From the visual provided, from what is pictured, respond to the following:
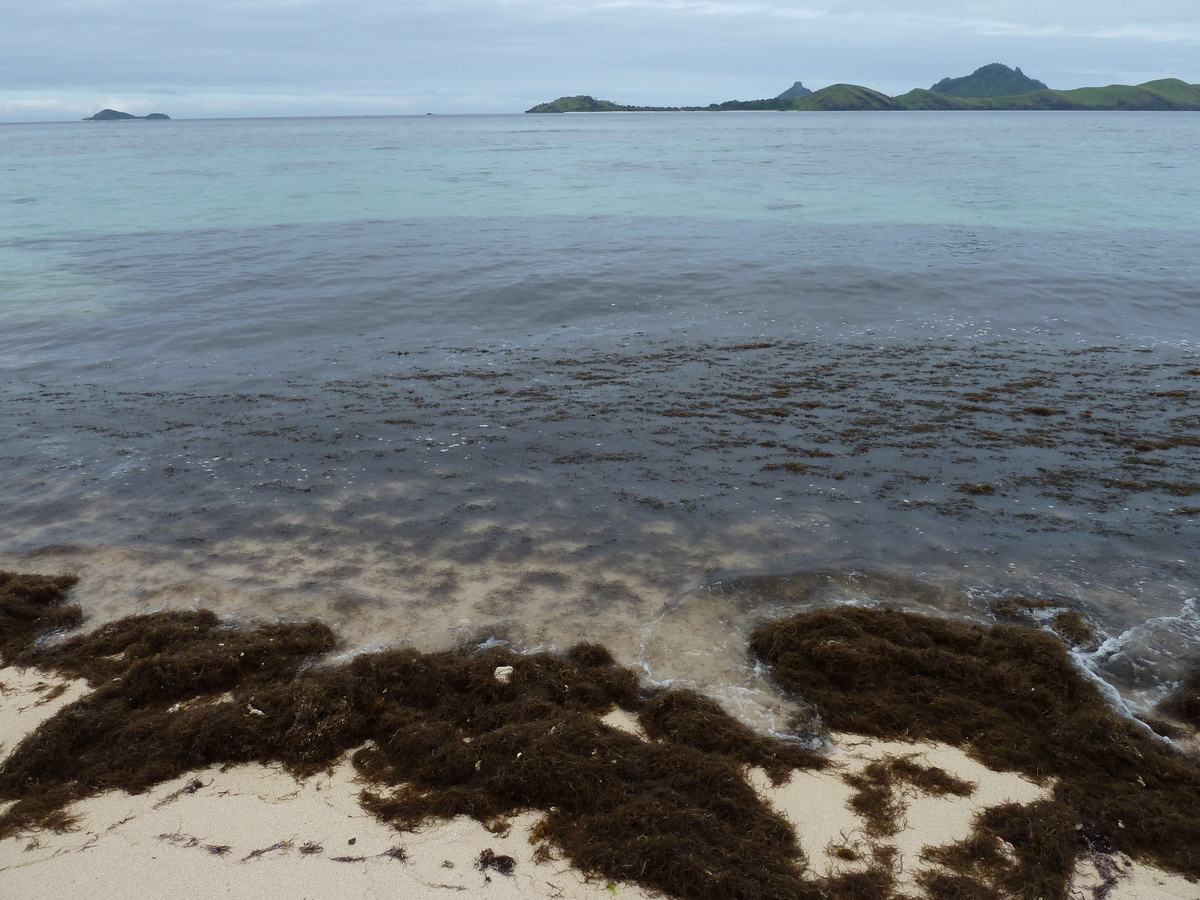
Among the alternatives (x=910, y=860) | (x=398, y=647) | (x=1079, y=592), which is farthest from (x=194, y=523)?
(x=1079, y=592)

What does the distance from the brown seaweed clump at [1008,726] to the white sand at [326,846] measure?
0.19 metres

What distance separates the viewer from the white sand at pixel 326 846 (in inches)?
165

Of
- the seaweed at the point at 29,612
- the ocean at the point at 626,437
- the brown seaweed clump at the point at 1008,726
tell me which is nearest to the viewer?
the brown seaweed clump at the point at 1008,726

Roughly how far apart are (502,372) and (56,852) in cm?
1035

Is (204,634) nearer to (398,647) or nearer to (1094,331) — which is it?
(398,647)

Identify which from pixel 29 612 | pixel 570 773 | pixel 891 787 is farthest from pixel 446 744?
pixel 29 612

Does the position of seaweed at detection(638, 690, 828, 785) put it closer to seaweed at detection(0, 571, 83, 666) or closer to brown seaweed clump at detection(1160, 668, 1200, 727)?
brown seaweed clump at detection(1160, 668, 1200, 727)

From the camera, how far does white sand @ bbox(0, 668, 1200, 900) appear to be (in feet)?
13.7

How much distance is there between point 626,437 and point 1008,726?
6.54m

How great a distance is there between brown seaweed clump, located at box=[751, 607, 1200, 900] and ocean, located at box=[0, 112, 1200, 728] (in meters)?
0.45

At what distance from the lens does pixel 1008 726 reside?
5.51 m

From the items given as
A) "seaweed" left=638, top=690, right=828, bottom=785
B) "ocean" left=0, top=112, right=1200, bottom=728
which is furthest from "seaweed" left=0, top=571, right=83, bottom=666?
"seaweed" left=638, top=690, right=828, bottom=785

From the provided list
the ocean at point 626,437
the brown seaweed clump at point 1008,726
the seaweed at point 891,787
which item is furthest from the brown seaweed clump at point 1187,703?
the seaweed at point 891,787

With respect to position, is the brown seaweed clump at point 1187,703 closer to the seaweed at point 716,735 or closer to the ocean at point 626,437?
the ocean at point 626,437
